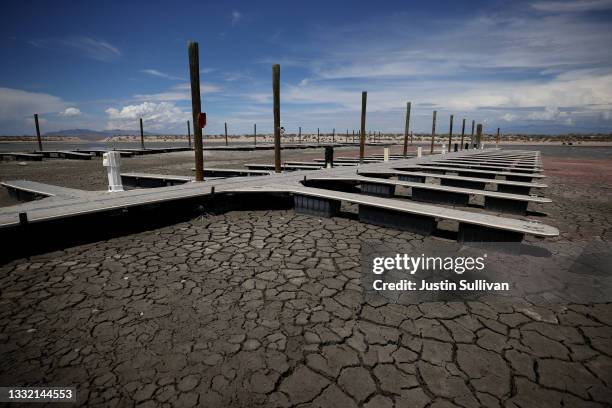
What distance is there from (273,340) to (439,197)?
637 cm

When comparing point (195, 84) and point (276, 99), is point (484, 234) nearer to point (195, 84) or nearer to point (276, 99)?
point (195, 84)

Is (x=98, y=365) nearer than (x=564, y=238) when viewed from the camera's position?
Yes

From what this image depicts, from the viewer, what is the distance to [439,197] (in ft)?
25.4

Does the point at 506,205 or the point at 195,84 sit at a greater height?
the point at 195,84

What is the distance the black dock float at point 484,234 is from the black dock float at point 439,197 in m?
2.80

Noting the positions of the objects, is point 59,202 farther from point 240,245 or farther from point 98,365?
point 98,365

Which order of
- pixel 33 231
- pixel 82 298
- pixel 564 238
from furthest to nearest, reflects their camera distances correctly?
pixel 564 238
pixel 33 231
pixel 82 298

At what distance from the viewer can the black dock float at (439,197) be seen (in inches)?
296

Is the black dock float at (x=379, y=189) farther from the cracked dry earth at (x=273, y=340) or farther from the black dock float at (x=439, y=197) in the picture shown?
the cracked dry earth at (x=273, y=340)

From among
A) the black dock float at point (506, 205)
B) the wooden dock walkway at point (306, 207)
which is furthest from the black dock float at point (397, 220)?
the black dock float at point (506, 205)

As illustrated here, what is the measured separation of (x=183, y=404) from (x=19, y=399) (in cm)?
109

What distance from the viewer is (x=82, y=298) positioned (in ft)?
10.7

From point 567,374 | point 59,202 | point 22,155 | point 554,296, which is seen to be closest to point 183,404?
point 567,374

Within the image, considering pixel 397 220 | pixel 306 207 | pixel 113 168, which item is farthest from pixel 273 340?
pixel 113 168
